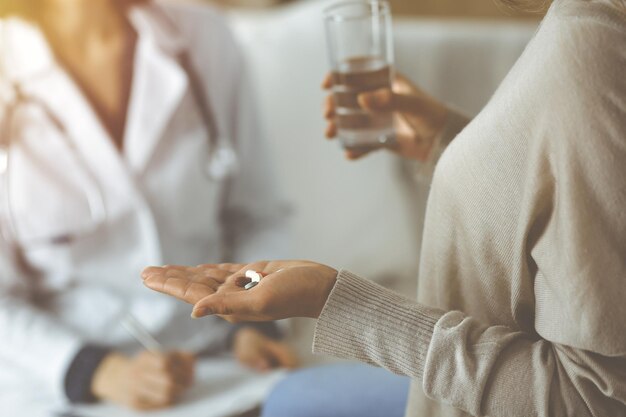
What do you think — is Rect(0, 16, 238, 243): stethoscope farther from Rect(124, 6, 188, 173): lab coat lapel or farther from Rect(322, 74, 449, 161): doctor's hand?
Rect(322, 74, 449, 161): doctor's hand

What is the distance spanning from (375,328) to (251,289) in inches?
4.6

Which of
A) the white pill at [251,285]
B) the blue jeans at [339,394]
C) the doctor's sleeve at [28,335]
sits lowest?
the blue jeans at [339,394]

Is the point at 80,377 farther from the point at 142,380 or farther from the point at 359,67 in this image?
the point at 359,67

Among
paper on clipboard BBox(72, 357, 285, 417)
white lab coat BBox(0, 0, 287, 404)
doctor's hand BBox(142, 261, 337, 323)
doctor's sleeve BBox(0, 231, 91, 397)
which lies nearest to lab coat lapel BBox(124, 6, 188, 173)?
white lab coat BBox(0, 0, 287, 404)

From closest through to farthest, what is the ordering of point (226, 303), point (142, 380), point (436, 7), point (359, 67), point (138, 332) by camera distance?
1. point (226, 303)
2. point (359, 67)
3. point (142, 380)
4. point (138, 332)
5. point (436, 7)

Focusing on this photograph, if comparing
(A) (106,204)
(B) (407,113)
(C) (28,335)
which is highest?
(B) (407,113)

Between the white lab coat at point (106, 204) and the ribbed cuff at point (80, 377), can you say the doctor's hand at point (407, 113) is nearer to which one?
the white lab coat at point (106, 204)

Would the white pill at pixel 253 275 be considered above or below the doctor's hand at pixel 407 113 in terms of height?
below

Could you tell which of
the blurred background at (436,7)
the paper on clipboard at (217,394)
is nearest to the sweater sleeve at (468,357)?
the paper on clipboard at (217,394)

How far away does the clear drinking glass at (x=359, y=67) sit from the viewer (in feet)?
2.98

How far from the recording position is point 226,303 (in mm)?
602

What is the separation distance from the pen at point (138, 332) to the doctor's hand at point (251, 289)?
21.7 inches

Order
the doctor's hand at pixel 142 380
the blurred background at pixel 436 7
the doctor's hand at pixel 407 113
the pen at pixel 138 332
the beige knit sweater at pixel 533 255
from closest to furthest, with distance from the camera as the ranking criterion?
the beige knit sweater at pixel 533 255 → the doctor's hand at pixel 407 113 → the doctor's hand at pixel 142 380 → the pen at pixel 138 332 → the blurred background at pixel 436 7

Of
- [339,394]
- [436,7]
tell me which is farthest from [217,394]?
[436,7]
